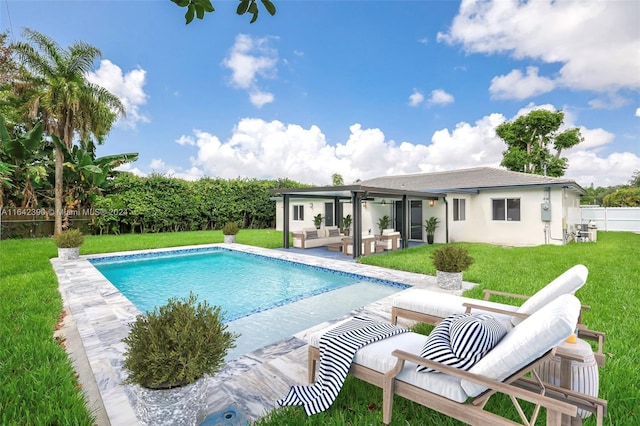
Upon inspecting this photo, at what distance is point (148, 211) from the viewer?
70.9ft

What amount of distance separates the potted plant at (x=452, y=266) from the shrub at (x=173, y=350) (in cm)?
619

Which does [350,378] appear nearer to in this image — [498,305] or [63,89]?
[498,305]

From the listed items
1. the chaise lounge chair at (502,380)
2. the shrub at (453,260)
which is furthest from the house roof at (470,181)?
the chaise lounge chair at (502,380)

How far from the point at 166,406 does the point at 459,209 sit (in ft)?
56.9

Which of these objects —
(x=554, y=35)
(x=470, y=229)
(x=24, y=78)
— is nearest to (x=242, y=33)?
(x=24, y=78)

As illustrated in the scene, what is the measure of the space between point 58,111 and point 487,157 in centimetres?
3915

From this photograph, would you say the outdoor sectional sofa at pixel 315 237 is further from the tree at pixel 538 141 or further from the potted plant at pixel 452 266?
the tree at pixel 538 141

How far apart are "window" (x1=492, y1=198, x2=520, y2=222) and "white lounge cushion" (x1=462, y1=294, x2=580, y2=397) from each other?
15.8 meters

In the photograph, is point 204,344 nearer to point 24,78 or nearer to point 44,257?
point 44,257

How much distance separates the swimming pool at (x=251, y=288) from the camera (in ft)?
20.0

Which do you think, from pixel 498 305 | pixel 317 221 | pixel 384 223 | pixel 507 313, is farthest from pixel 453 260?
pixel 317 221

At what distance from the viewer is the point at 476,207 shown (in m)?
17.3

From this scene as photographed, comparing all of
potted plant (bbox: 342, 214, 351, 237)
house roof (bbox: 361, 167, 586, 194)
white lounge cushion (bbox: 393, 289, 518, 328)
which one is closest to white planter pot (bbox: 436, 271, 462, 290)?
white lounge cushion (bbox: 393, 289, 518, 328)

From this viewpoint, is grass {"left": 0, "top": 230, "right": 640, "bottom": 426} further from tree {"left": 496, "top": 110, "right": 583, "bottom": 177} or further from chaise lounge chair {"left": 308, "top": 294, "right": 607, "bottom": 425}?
tree {"left": 496, "top": 110, "right": 583, "bottom": 177}
